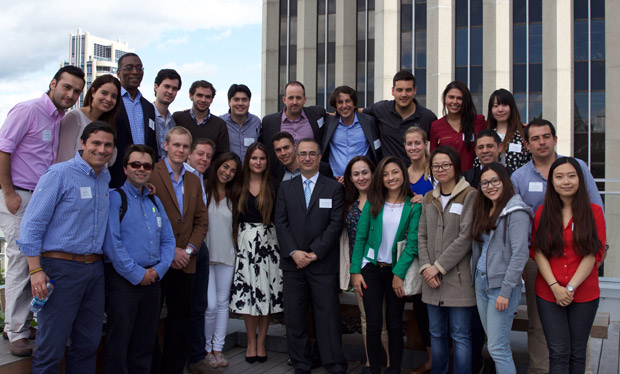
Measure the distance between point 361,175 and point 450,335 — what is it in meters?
1.64

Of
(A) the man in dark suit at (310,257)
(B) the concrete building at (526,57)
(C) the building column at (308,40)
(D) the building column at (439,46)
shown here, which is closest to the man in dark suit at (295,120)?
(A) the man in dark suit at (310,257)

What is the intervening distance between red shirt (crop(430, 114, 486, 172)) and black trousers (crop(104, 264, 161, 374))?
10.5ft

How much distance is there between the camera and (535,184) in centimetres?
454

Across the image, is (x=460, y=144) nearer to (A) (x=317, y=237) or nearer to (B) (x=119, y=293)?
(A) (x=317, y=237)

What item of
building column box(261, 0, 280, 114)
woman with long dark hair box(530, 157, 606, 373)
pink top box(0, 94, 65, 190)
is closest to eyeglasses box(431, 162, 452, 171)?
woman with long dark hair box(530, 157, 606, 373)

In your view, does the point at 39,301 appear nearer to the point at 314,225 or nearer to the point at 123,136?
the point at 123,136

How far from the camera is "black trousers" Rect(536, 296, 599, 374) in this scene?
13.1ft

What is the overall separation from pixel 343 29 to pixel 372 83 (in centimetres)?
316

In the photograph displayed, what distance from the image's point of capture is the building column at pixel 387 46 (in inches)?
926

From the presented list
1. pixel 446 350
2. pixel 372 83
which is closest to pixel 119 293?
pixel 446 350

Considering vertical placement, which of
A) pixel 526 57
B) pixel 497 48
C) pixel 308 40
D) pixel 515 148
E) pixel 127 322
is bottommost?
pixel 127 322

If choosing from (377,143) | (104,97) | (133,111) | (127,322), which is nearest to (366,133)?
(377,143)

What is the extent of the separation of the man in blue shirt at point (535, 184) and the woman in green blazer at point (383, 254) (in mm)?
942

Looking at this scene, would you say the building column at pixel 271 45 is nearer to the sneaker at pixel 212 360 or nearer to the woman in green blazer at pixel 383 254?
the sneaker at pixel 212 360
